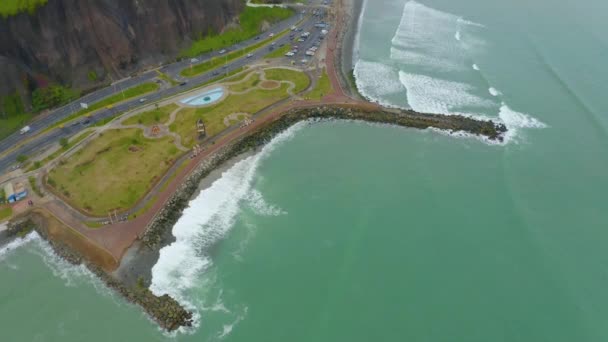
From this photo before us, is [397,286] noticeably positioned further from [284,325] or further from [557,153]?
[557,153]

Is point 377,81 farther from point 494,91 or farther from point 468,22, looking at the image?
point 468,22

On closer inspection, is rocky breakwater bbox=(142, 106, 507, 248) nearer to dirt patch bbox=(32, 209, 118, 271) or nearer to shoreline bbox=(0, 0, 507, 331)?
shoreline bbox=(0, 0, 507, 331)

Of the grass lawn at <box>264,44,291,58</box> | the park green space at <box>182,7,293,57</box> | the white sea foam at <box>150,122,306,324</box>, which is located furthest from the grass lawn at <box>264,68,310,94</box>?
the white sea foam at <box>150,122,306,324</box>

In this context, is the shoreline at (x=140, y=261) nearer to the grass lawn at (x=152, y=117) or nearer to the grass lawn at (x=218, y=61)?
the grass lawn at (x=152, y=117)

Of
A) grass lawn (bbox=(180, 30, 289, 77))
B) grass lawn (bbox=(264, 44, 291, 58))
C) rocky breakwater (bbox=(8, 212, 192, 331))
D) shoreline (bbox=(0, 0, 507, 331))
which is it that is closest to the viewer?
rocky breakwater (bbox=(8, 212, 192, 331))

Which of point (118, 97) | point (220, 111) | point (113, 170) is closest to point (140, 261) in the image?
point (113, 170)

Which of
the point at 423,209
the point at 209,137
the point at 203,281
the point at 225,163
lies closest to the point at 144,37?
the point at 209,137
